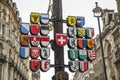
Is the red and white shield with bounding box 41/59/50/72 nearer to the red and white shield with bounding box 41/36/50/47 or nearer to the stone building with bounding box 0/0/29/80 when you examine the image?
the red and white shield with bounding box 41/36/50/47

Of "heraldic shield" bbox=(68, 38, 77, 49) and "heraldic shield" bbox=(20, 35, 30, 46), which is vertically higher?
"heraldic shield" bbox=(20, 35, 30, 46)

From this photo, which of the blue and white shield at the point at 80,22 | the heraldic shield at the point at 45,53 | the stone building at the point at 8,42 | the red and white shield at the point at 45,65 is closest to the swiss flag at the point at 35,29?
the heraldic shield at the point at 45,53

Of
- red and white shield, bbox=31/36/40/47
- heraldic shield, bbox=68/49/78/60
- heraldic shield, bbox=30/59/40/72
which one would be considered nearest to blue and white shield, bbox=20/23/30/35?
red and white shield, bbox=31/36/40/47

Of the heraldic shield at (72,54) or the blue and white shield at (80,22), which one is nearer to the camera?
the heraldic shield at (72,54)

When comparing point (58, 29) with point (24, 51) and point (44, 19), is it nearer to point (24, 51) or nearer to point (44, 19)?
point (44, 19)

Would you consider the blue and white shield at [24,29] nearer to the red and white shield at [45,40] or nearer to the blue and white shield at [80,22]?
the red and white shield at [45,40]

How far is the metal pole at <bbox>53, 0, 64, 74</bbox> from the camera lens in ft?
33.4

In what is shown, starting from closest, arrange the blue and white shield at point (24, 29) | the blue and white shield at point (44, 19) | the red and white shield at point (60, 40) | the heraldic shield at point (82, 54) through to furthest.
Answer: the red and white shield at point (60, 40)
the heraldic shield at point (82, 54)
the blue and white shield at point (44, 19)
the blue and white shield at point (24, 29)

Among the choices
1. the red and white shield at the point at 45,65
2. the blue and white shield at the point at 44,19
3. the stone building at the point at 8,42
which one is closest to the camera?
the red and white shield at the point at 45,65

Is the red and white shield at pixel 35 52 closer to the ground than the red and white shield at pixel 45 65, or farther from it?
farther from it

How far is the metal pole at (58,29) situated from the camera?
10195mm

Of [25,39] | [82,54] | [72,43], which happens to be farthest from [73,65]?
[25,39]

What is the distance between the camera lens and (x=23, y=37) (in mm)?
10766

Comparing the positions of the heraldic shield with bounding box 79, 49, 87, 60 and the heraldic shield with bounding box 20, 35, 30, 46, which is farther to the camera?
the heraldic shield with bounding box 20, 35, 30, 46
